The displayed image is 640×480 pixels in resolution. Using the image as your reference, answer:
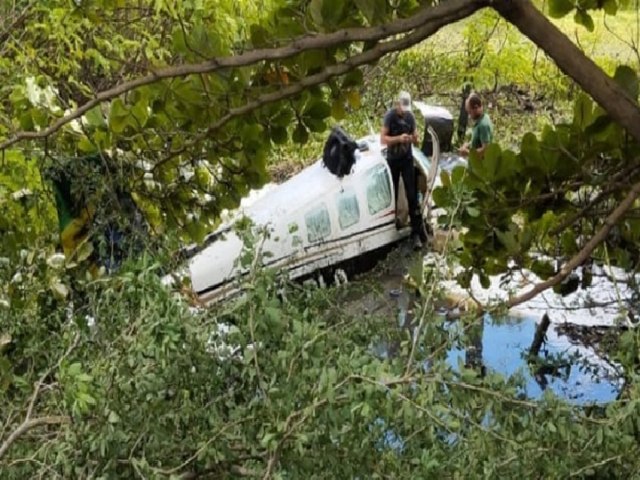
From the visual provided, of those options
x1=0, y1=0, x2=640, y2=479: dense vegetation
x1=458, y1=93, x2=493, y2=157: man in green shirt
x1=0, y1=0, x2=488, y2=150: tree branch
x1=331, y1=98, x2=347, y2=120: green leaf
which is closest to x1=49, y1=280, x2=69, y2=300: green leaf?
x1=0, y1=0, x2=640, y2=479: dense vegetation

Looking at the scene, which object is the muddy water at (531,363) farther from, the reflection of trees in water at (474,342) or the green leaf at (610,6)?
the green leaf at (610,6)

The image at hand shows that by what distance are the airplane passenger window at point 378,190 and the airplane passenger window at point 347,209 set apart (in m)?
0.10

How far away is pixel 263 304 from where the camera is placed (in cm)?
90

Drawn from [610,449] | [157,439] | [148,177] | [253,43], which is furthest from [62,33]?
[610,449]

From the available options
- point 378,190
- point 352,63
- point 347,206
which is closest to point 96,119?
point 352,63

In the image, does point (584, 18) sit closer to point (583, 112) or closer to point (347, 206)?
point (583, 112)

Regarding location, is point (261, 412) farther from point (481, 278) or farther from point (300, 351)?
point (481, 278)

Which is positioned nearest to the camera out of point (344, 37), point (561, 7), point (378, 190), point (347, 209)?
point (344, 37)

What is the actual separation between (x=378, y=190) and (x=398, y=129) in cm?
36

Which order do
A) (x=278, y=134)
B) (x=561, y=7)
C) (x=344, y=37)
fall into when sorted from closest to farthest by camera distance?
(x=344, y=37), (x=561, y=7), (x=278, y=134)

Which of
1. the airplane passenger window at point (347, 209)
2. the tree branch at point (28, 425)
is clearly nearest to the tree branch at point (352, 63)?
the tree branch at point (28, 425)

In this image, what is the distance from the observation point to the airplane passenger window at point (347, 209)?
4309mm

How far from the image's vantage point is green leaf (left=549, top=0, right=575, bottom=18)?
1242 millimetres

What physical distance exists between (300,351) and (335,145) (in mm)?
3487
